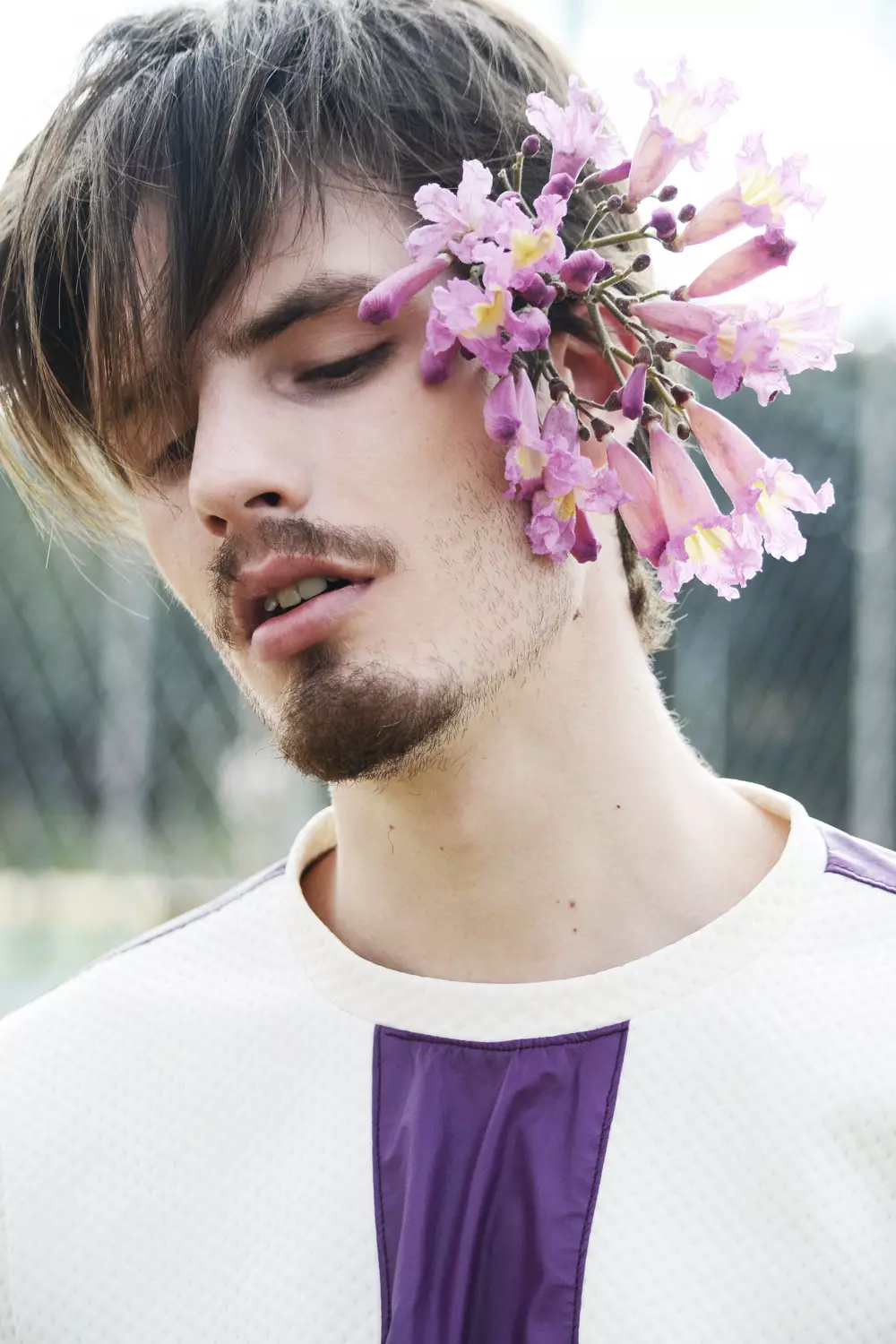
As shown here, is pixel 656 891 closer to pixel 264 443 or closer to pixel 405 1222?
pixel 405 1222

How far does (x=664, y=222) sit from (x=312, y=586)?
45 cm

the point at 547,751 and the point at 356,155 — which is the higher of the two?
the point at 356,155

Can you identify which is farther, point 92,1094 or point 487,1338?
point 92,1094

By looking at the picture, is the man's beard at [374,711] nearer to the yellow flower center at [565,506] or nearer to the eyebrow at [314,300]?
the yellow flower center at [565,506]

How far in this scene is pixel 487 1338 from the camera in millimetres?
1095

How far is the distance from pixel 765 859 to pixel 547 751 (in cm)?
25

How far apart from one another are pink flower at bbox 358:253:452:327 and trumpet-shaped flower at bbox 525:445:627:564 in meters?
0.19

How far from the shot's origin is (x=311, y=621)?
4.00 ft

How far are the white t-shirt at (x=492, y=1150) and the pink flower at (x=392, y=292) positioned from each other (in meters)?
0.63

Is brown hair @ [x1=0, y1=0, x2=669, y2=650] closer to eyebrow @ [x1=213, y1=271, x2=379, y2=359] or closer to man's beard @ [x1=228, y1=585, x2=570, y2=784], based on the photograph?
eyebrow @ [x1=213, y1=271, x2=379, y2=359]

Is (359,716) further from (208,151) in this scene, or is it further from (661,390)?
(208,151)

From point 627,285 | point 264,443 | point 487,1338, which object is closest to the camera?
point 487,1338

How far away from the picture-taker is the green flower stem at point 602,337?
1.20m

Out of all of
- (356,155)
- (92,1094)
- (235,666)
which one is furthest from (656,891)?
(356,155)
